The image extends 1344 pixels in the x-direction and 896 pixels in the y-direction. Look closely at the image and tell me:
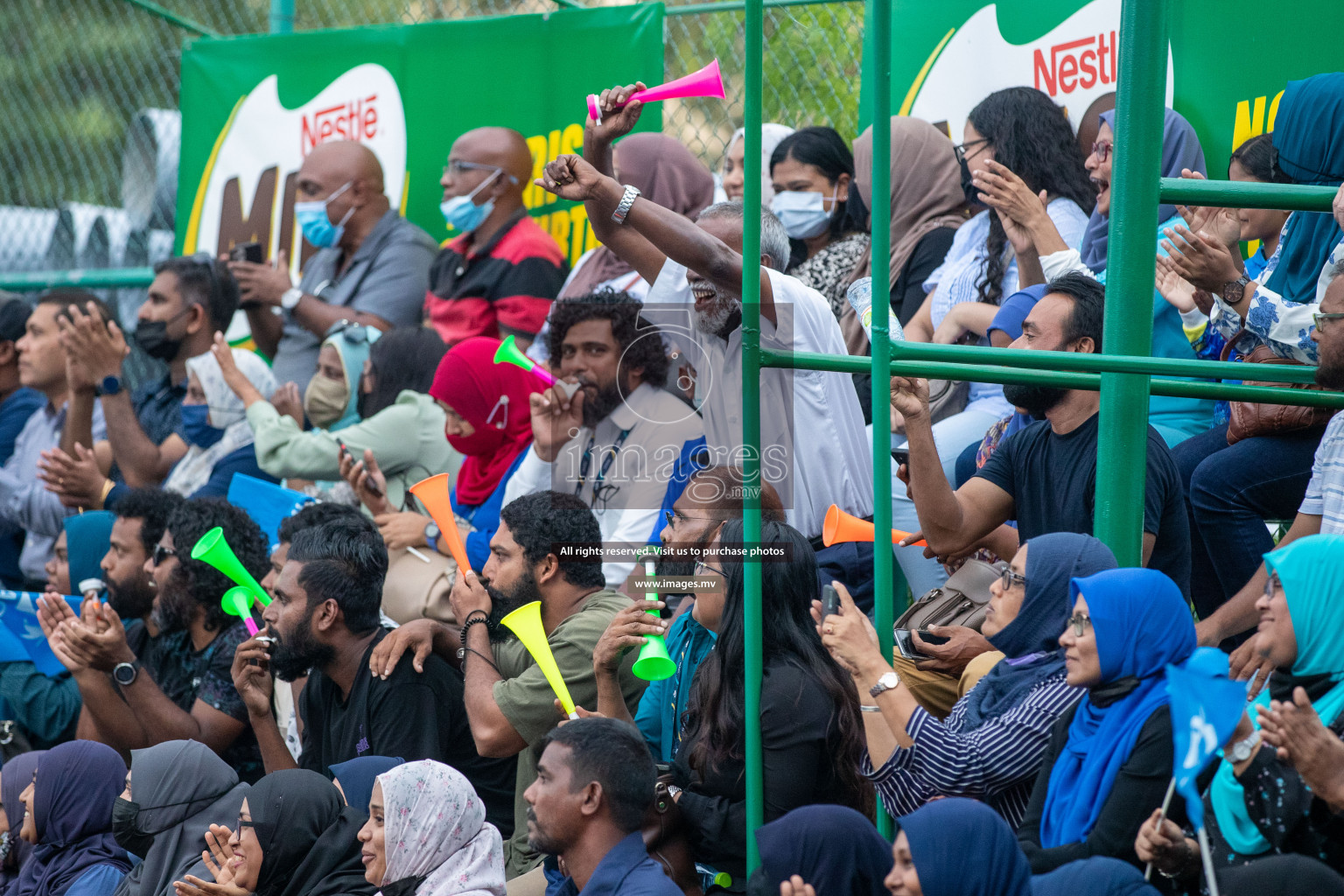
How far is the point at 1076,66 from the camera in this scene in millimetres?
5277

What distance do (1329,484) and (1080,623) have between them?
86cm

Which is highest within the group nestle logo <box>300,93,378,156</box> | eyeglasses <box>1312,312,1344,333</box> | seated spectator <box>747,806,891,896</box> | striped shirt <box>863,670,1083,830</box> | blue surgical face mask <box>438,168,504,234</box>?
nestle logo <box>300,93,378,156</box>

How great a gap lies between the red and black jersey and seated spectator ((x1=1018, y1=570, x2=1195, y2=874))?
3724mm

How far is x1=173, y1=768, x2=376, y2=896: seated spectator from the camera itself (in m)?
3.60

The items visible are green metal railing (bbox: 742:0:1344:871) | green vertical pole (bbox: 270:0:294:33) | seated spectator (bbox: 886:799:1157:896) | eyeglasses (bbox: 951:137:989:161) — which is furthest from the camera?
green vertical pole (bbox: 270:0:294:33)

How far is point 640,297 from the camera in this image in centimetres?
507

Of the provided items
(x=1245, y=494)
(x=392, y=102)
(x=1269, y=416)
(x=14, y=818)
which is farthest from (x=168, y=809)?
(x=392, y=102)

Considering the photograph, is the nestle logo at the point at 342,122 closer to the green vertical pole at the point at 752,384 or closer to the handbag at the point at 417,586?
the handbag at the point at 417,586

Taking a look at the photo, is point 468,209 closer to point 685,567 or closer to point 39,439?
point 39,439

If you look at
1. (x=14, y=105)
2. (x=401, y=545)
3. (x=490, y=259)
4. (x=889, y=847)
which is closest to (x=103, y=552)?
(x=401, y=545)

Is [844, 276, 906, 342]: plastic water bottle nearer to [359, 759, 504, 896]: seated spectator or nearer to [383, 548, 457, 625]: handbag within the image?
[383, 548, 457, 625]: handbag

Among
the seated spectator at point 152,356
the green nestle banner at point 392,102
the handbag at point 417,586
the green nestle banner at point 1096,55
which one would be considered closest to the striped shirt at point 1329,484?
the green nestle banner at point 1096,55

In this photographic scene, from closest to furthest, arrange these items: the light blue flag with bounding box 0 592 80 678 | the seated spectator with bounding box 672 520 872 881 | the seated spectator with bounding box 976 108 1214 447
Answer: the seated spectator with bounding box 672 520 872 881, the seated spectator with bounding box 976 108 1214 447, the light blue flag with bounding box 0 592 80 678

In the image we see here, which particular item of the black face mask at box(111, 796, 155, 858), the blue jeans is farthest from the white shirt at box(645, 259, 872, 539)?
the black face mask at box(111, 796, 155, 858)
